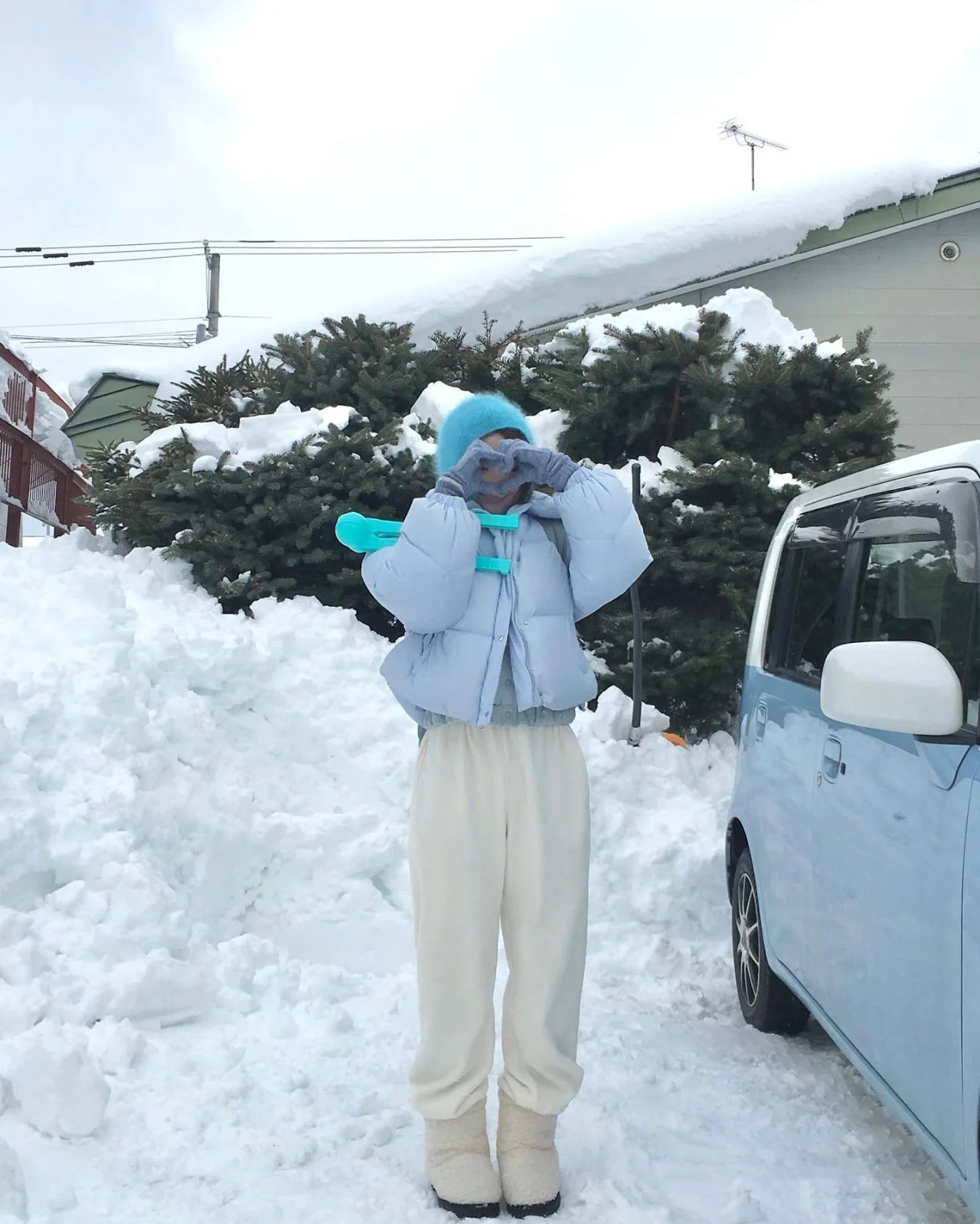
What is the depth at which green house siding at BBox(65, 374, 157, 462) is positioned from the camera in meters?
14.1

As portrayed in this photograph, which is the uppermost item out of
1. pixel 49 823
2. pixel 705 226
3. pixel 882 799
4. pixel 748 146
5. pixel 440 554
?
pixel 748 146

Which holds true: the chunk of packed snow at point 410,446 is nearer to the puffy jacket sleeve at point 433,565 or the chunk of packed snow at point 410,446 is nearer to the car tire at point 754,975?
the car tire at point 754,975

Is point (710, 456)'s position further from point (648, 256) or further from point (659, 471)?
point (648, 256)

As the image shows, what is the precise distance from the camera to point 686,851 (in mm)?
5266

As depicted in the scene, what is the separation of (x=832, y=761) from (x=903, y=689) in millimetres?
947

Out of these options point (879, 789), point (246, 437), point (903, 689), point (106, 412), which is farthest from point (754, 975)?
point (106, 412)

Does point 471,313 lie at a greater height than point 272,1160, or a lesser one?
greater

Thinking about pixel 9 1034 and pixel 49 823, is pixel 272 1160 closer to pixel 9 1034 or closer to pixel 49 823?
pixel 9 1034

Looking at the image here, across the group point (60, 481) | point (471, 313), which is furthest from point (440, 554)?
point (60, 481)

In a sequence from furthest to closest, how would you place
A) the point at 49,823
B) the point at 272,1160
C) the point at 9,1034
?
the point at 49,823 < the point at 9,1034 < the point at 272,1160

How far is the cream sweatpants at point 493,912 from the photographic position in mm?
2582

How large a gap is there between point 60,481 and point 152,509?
249 inches

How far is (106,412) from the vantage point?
577 inches

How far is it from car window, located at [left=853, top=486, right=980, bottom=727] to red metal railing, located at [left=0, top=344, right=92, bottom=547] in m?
8.21
